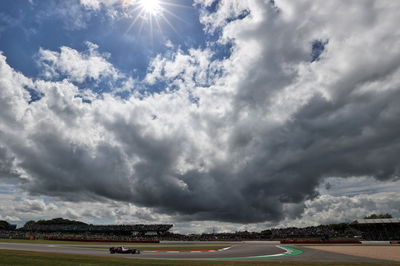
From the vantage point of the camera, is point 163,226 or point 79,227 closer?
point 163,226

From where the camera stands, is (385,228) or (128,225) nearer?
(385,228)

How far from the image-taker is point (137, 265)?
1953cm

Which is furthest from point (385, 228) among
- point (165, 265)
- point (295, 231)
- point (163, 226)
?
point (165, 265)

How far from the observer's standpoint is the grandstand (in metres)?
82.8

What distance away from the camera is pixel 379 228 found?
9038cm

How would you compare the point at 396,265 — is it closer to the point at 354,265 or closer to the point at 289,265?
the point at 354,265

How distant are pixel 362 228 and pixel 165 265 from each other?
97.4 metres

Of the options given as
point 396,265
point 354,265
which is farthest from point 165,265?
point 396,265

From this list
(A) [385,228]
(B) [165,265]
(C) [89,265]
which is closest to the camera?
(C) [89,265]

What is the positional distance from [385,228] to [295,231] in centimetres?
2929

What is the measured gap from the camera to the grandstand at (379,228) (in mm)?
82750

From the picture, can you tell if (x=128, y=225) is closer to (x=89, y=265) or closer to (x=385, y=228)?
(x=385, y=228)

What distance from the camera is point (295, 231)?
106 metres

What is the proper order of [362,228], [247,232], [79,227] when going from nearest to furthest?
[362,228], [247,232], [79,227]
